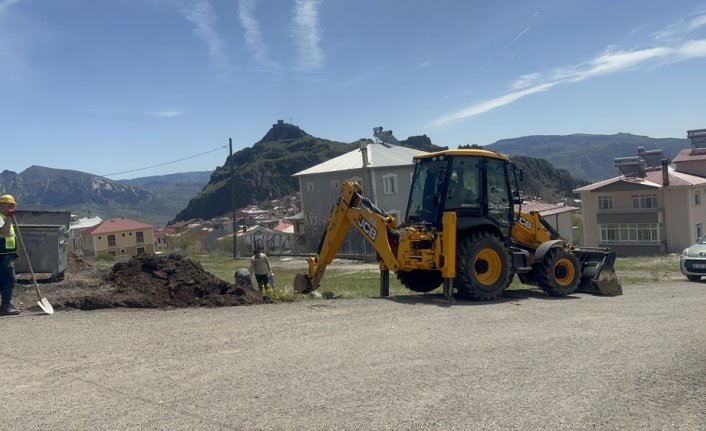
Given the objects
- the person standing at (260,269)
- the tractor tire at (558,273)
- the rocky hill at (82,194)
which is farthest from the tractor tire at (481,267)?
the rocky hill at (82,194)

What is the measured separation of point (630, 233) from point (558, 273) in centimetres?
4825

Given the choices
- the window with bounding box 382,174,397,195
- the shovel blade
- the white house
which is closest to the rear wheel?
the shovel blade

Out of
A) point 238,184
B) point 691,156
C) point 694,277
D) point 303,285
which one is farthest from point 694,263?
point 238,184

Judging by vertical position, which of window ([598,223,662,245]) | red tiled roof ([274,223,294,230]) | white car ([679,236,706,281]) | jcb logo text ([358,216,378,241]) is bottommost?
window ([598,223,662,245])

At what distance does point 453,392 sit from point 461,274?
6074mm

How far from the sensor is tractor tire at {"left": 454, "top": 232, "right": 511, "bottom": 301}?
11.8 meters

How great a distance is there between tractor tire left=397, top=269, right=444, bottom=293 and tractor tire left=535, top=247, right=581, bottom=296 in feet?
6.80

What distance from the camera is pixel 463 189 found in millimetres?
12523

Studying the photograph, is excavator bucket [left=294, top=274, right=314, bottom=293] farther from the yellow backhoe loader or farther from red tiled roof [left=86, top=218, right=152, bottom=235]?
red tiled roof [left=86, top=218, right=152, bottom=235]

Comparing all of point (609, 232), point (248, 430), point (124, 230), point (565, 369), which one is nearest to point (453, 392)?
point (565, 369)

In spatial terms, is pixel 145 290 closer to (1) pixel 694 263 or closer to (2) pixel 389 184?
(1) pixel 694 263

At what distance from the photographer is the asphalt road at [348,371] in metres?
5.15

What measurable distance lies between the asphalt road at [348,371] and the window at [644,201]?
50.5 m

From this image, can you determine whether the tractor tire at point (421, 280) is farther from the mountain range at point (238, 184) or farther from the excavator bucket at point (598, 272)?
the mountain range at point (238, 184)
